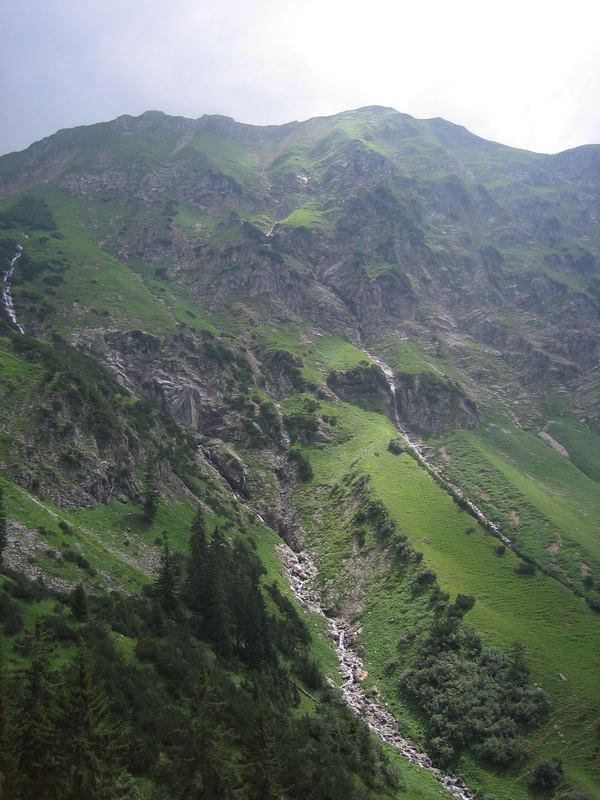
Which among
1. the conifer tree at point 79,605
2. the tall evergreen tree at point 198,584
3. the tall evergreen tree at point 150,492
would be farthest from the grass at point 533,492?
the conifer tree at point 79,605

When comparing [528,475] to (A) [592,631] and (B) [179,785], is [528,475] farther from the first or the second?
(B) [179,785]

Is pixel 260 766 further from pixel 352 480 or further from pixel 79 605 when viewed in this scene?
pixel 352 480

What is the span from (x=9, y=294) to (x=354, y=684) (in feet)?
460

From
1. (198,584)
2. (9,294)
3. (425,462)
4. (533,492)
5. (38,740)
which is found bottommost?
(198,584)

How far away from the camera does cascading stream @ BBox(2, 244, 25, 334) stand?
5136 inches

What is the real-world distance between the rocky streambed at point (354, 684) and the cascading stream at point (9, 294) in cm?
9203

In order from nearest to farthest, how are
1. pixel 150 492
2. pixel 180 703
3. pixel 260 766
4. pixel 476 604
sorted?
1. pixel 260 766
2. pixel 180 703
3. pixel 476 604
4. pixel 150 492

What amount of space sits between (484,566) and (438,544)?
30.6 feet

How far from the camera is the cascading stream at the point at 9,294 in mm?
130450

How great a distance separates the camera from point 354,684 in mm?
67000

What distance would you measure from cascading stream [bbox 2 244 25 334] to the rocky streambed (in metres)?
92.0

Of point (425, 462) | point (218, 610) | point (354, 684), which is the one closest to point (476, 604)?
point (354, 684)

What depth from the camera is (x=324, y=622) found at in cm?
8075

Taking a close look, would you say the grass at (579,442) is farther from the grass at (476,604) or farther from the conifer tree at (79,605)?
the conifer tree at (79,605)
